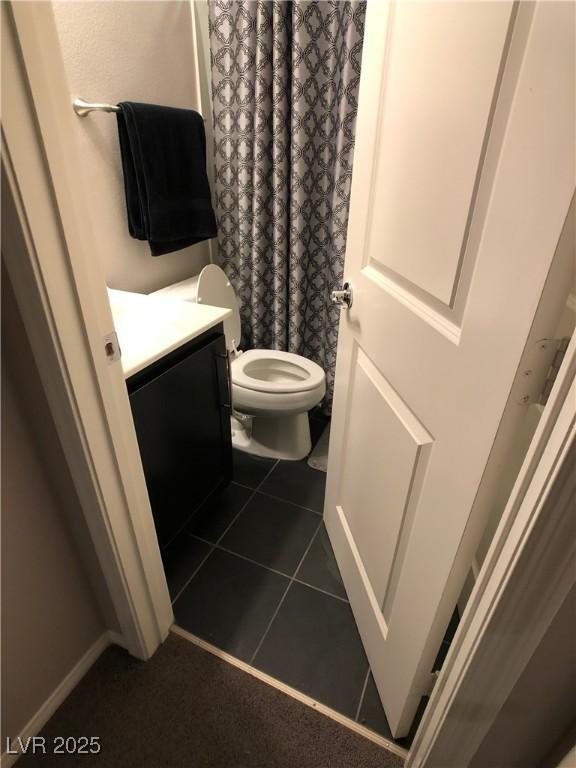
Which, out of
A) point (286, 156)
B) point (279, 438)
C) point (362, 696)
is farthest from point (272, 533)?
point (286, 156)

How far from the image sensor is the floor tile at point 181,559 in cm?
138

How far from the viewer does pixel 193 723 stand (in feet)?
3.47

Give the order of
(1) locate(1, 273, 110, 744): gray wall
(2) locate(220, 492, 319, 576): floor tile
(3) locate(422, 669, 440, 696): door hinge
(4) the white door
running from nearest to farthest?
1. (4) the white door
2. (1) locate(1, 273, 110, 744): gray wall
3. (3) locate(422, 669, 440, 696): door hinge
4. (2) locate(220, 492, 319, 576): floor tile

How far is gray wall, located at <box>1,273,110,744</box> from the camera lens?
785 millimetres

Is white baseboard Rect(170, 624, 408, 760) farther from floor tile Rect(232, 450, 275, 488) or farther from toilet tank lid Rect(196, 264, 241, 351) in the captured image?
toilet tank lid Rect(196, 264, 241, 351)

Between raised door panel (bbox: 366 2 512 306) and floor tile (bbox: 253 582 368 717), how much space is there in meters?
1.05

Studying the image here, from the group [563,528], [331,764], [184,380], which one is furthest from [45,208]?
[331,764]

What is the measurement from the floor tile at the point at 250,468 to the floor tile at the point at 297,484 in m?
0.04

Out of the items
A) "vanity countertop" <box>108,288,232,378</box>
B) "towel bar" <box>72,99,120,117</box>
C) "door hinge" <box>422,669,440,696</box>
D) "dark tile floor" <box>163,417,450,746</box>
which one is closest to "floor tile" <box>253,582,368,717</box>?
"dark tile floor" <box>163,417,450,746</box>

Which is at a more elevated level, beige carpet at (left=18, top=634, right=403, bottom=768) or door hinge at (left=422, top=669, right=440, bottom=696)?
door hinge at (left=422, top=669, right=440, bottom=696)

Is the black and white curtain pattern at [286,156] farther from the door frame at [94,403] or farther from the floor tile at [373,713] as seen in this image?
the floor tile at [373,713]

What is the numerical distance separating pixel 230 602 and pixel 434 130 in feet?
4.47

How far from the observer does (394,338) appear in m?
0.87

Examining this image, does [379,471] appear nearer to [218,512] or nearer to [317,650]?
[317,650]
